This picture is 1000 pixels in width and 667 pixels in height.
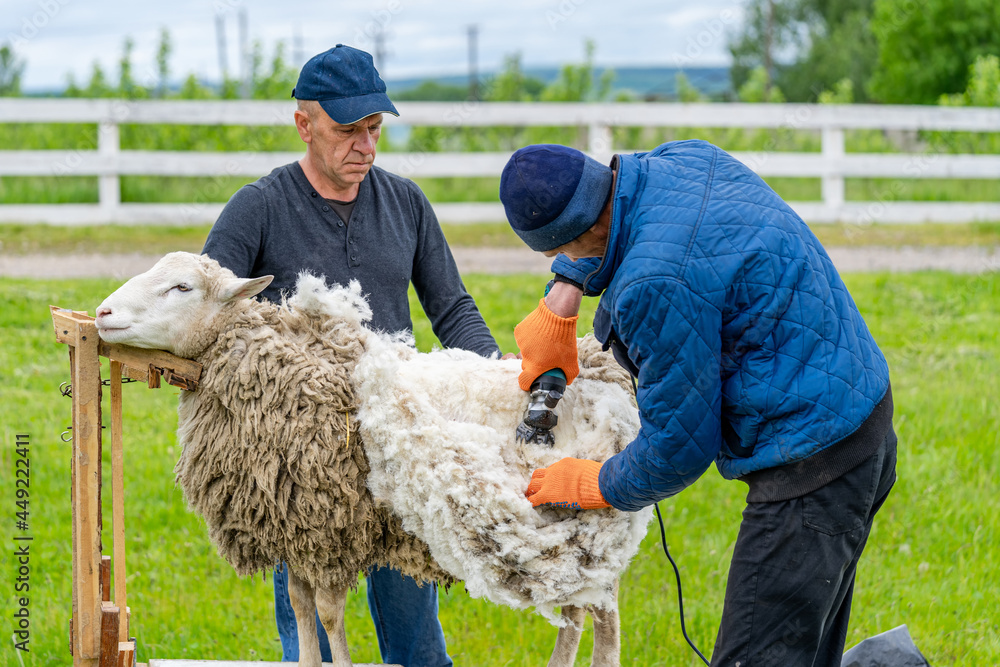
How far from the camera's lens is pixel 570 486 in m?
2.32

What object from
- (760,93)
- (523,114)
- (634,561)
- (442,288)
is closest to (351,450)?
(442,288)

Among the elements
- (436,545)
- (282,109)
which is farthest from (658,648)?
(282,109)

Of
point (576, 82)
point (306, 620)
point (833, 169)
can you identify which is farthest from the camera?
point (576, 82)

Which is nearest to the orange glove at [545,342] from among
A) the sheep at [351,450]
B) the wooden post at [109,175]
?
the sheep at [351,450]

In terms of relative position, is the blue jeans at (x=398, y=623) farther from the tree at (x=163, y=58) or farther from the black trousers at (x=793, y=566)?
the tree at (x=163, y=58)

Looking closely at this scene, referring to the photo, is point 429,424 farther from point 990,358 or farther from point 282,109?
point 282,109

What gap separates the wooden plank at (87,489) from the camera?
7.92 ft

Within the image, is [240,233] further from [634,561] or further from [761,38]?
[761,38]

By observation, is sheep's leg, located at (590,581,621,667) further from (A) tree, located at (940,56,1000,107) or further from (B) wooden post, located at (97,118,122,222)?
(A) tree, located at (940,56,1000,107)

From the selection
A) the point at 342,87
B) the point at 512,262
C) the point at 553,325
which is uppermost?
the point at 342,87

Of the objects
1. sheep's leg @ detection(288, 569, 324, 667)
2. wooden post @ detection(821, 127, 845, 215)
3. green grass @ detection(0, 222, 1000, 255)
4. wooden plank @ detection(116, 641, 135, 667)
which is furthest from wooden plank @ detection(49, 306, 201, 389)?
wooden post @ detection(821, 127, 845, 215)

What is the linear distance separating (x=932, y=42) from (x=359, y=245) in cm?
1995

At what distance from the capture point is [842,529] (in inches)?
83.4

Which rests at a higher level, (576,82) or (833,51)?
(833,51)
